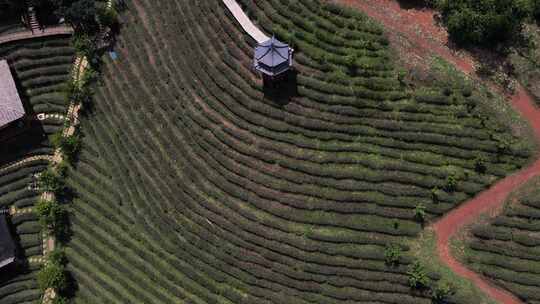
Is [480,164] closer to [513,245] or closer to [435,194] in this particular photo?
[435,194]

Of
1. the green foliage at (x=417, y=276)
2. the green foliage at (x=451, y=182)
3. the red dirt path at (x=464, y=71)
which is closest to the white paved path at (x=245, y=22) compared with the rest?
the red dirt path at (x=464, y=71)

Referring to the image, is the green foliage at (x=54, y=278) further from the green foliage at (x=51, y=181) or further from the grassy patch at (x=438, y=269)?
the grassy patch at (x=438, y=269)

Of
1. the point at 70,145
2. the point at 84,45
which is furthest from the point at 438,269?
the point at 84,45

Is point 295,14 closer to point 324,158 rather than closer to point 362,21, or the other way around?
point 362,21

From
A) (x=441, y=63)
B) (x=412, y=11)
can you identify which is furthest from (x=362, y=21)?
(x=441, y=63)

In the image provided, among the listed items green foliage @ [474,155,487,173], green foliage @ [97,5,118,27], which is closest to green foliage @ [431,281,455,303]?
green foliage @ [474,155,487,173]

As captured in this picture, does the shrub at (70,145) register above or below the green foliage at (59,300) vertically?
above
